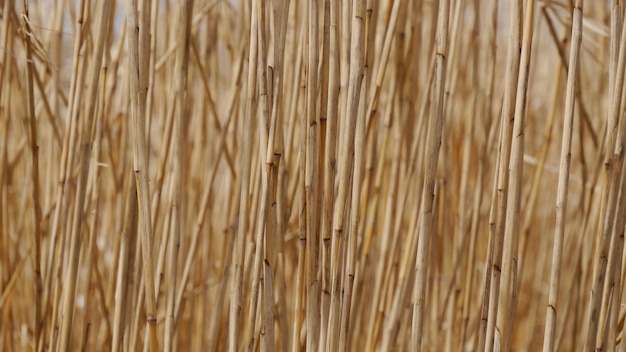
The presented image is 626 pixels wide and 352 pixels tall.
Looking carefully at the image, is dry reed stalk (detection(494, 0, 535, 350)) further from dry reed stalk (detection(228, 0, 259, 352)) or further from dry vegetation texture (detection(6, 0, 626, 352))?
dry reed stalk (detection(228, 0, 259, 352))

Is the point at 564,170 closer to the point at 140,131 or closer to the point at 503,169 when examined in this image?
the point at 503,169

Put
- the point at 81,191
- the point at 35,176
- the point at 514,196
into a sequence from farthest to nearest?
the point at 35,176 → the point at 81,191 → the point at 514,196

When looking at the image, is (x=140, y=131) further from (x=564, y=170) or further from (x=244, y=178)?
(x=564, y=170)

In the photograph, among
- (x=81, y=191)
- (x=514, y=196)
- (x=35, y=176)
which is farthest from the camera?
(x=35, y=176)

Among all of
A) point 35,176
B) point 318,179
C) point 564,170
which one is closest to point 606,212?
point 564,170

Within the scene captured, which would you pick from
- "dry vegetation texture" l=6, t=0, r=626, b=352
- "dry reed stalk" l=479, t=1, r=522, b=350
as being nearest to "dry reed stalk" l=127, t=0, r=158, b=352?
"dry vegetation texture" l=6, t=0, r=626, b=352

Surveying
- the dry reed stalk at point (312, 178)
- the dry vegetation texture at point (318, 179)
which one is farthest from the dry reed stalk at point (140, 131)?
the dry reed stalk at point (312, 178)

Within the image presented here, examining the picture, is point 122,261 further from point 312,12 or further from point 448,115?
Result: point 448,115

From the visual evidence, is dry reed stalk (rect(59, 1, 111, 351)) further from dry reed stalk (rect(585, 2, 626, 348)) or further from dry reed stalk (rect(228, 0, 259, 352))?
dry reed stalk (rect(585, 2, 626, 348))

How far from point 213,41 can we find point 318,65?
675 millimetres

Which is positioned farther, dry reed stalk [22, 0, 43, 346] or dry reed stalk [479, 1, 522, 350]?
dry reed stalk [22, 0, 43, 346]

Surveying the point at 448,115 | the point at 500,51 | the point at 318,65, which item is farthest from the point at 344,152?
the point at 500,51

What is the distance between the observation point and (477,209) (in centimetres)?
84

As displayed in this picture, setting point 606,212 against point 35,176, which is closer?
point 606,212
